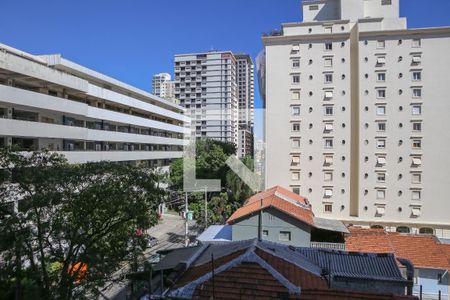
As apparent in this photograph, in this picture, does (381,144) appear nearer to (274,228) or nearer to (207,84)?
(274,228)

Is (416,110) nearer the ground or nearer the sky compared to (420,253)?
nearer the sky

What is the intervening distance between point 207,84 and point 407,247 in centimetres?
6554

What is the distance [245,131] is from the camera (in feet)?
257

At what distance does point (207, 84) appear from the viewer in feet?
251

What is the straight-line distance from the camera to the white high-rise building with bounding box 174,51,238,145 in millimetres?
75625

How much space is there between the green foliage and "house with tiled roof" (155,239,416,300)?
1430 millimetres

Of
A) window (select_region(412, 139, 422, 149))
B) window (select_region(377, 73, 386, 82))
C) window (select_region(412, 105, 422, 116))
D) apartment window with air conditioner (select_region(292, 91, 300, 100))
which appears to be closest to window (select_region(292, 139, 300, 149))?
apartment window with air conditioner (select_region(292, 91, 300, 100))

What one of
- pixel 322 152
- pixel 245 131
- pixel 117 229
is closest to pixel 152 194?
pixel 117 229

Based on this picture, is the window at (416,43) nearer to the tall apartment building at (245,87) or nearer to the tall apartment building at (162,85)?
the tall apartment building at (245,87)

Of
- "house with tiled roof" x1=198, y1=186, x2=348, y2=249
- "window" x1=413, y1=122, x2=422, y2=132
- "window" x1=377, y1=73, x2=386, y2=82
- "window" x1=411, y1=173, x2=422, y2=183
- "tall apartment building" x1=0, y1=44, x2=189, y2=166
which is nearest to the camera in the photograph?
"house with tiled roof" x1=198, y1=186, x2=348, y2=249

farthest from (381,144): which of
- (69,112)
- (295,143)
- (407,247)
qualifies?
(69,112)

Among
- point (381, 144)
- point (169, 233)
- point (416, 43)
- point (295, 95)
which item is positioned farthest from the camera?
point (169, 233)

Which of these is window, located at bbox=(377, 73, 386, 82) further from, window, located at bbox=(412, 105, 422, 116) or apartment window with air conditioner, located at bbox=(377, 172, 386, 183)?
apartment window with air conditioner, located at bbox=(377, 172, 386, 183)

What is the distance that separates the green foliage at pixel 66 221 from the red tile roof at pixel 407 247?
36.8 ft
